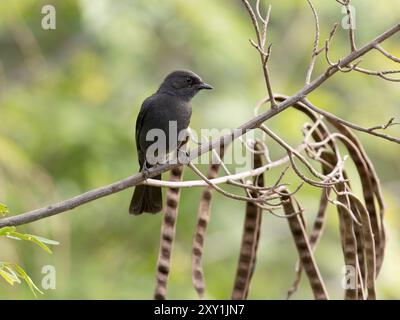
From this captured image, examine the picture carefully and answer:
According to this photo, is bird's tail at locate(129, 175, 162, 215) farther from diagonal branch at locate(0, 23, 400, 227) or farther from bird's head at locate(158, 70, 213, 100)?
diagonal branch at locate(0, 23, 400, 227)

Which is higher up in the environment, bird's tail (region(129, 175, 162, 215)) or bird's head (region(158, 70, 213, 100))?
bird's head (region(158, 70, 213, 100))

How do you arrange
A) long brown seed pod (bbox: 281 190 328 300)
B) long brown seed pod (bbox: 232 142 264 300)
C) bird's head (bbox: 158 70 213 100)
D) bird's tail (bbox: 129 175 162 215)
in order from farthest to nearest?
bird's head (bbox: 158 70 213 100) → bird's tail (bbox: 129 175 162 215) → long brown seed pod (bbox: 232 142 264 300) → long brown seed pod (bbox: 281 190 328 300)

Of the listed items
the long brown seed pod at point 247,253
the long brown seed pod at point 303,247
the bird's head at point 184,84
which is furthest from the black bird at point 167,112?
the long brown seed pod at point 303,247

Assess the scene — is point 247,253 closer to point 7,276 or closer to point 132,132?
point 7,276

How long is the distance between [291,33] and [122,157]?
10.4 ft

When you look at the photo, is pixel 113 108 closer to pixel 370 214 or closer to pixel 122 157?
pixel 122 157

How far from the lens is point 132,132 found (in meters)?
8.52

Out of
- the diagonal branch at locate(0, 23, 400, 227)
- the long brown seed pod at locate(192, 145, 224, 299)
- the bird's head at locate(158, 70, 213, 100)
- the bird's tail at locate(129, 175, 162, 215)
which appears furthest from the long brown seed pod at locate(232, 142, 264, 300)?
the bird's head at locate(158, 70, 213, 100)

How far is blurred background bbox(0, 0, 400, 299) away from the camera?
768cm

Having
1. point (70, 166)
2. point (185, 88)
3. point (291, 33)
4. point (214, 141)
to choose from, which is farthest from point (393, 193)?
point (214, 141)

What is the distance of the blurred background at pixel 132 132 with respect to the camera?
7680 mm

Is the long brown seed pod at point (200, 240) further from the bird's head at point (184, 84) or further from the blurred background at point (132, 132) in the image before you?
the blurred background at point (132, 132)

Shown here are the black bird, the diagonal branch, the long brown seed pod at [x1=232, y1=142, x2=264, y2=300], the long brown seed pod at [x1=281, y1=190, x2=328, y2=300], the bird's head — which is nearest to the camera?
the diagonal branch

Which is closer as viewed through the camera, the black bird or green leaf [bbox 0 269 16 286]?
green leaf [bbox 0 269 16 286]
